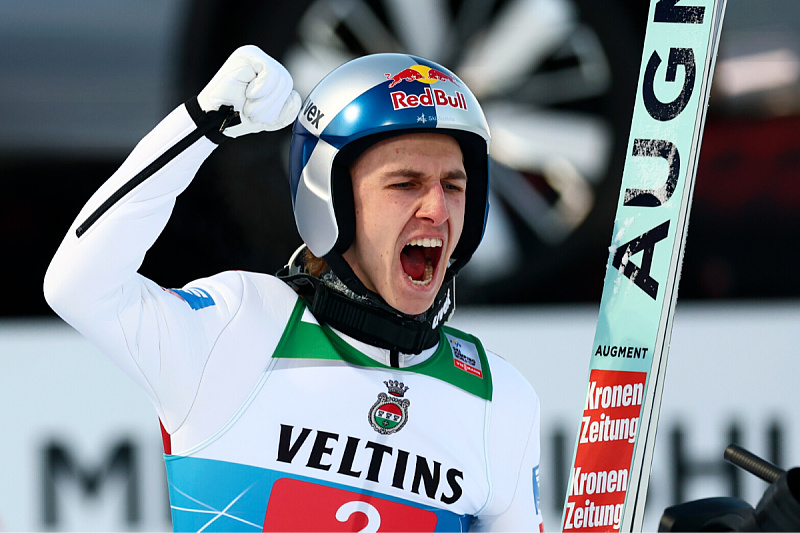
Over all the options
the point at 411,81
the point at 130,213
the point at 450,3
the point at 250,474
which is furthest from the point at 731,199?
the point at 130,213

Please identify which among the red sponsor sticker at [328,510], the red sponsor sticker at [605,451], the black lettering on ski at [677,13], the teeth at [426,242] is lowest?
the red sponsor sticker at [328,510]

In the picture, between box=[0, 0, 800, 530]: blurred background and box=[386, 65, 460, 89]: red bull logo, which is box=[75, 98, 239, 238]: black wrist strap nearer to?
box=[386, 65, 460, 89]: red bull logo

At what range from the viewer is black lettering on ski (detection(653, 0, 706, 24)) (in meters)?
1.98

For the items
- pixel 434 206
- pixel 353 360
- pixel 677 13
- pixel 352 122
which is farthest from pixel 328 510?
pixel 677 13

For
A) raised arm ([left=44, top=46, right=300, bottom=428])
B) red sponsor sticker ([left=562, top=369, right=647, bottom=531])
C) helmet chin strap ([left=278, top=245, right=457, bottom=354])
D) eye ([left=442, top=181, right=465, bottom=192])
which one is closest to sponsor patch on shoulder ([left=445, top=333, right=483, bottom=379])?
helmet chin strap ([left=278, top=245, right=457, bottom=354])

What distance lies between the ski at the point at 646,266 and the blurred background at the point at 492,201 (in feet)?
5.88

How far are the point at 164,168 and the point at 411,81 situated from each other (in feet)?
2.13

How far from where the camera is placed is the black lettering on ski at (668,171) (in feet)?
6.55

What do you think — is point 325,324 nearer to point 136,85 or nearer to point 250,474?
point 250,474

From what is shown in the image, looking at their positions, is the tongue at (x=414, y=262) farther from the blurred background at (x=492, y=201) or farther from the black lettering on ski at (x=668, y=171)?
the blurred background at (x=492, y=201)

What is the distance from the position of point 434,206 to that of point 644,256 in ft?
1.49

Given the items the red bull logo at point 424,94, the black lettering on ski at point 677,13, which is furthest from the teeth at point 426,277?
the black lettering on ski at point 677,13

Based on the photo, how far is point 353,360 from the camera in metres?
2.04

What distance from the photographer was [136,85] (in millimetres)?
3740
